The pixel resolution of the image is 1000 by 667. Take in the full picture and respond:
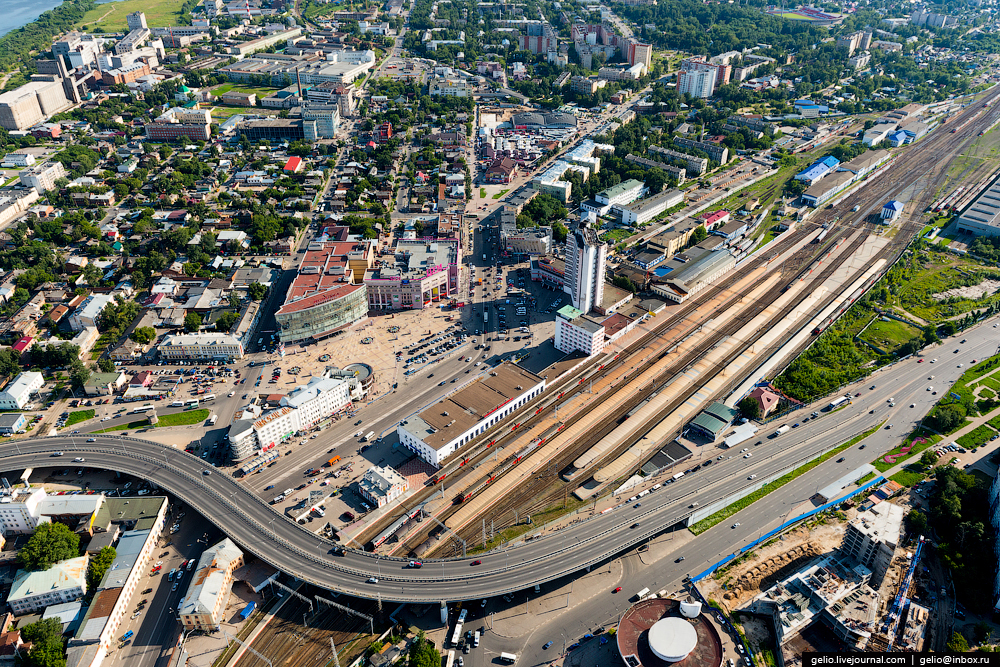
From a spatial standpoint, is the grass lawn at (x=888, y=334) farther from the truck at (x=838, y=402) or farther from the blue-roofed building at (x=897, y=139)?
the blue-roofed building at (x=897, y=139)

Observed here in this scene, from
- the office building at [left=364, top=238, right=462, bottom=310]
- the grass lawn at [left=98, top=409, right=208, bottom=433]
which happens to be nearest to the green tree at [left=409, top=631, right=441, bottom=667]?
the grass lawn at [left=98, top=409, right=208, bottom=433]

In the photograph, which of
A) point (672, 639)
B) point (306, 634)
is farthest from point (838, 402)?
point (306, 634)

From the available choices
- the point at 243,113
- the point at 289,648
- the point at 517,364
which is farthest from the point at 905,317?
the point at 243,113

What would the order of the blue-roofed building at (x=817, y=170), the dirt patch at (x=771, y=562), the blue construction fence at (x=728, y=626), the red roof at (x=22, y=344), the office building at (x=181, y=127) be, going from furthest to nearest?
the office building at (x=181, y=127)
the blue-roofed building at (x=817, y=170)
the red roof at (x=22, y=344)
the dirt patch at (x=771, y=562)
the blue construction fence at (x=728, y=626)

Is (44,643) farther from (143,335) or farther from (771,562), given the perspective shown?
(771,562)

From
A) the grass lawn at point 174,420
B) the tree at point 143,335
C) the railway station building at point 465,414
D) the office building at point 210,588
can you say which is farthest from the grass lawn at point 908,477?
the tree at point 143,335

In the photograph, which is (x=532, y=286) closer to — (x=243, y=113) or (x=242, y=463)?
(x=242, y=463)
